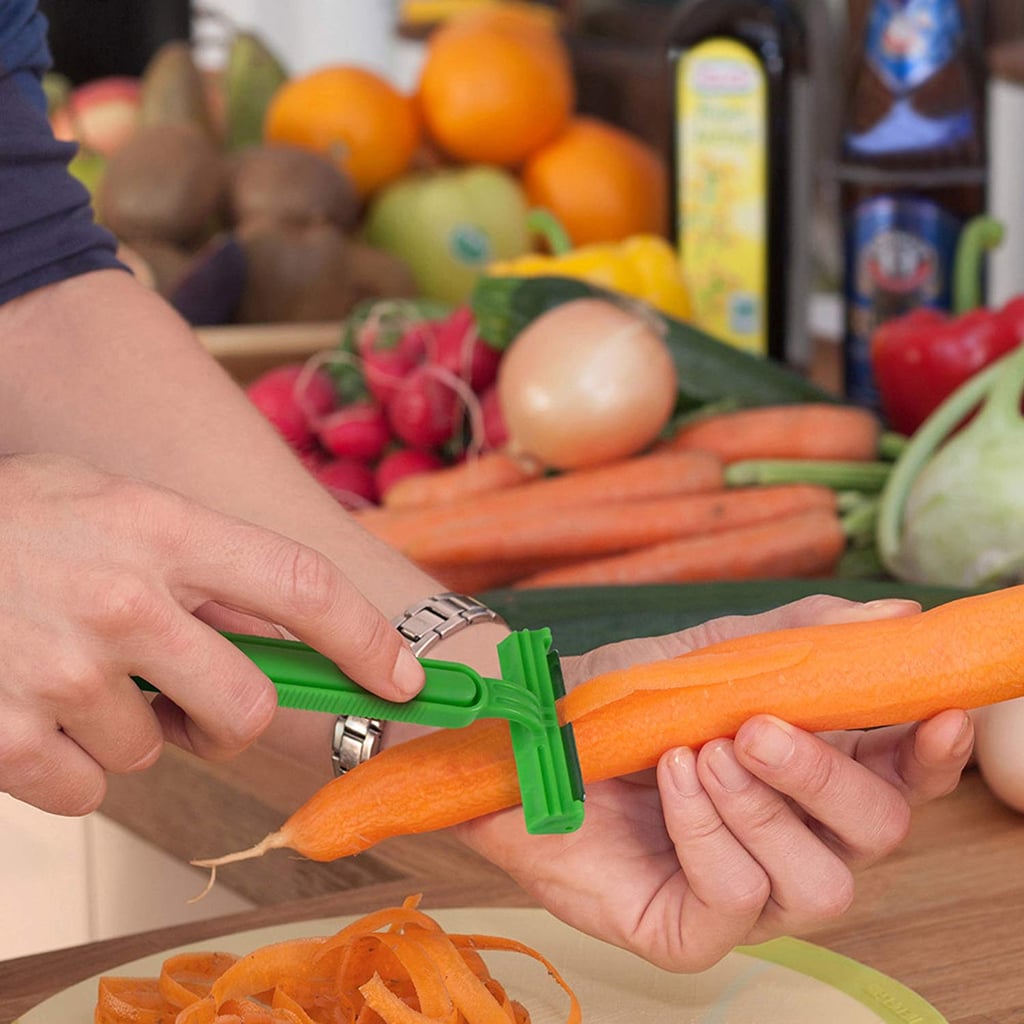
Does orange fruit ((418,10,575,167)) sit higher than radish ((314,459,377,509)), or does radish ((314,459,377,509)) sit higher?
orange fruit ((418,10,575,167))

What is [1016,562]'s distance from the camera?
121 cm

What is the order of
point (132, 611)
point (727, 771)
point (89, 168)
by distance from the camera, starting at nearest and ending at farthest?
point (132, 611)
point (727, 771)
point (89, 168)

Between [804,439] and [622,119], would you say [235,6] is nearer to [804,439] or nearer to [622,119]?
[622,119]

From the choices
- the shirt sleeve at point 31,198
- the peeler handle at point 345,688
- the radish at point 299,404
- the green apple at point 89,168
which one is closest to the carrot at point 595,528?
the radish at point 299,404

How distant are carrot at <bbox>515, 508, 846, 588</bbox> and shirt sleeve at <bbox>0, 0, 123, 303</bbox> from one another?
496 mm

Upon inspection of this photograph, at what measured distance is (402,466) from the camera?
63.6 inches

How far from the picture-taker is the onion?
1.41 m

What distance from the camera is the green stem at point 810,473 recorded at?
4.74 ft

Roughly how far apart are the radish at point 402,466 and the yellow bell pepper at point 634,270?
286mm

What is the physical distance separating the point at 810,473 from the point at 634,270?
50cm

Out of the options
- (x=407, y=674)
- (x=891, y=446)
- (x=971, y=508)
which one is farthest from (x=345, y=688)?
(x=891, y=446)

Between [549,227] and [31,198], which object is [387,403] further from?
[31,198]

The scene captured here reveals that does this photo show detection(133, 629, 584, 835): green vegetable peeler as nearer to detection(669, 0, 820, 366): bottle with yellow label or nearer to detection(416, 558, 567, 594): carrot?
detection(416, 558, 567, 594): carrot

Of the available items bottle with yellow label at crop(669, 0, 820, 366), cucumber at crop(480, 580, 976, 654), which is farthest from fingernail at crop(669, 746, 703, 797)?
bottle with yellow label at crop(669, 0, 820, 366)
